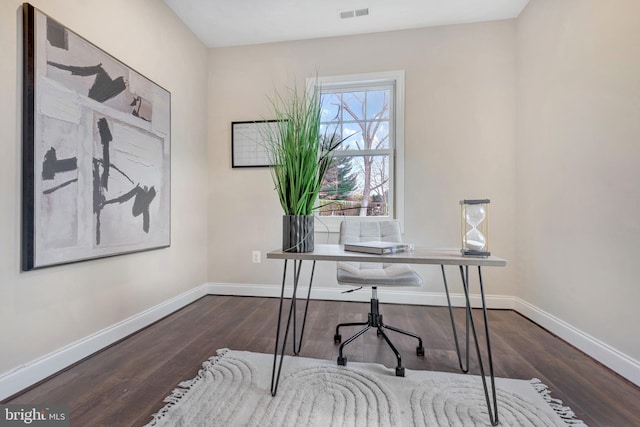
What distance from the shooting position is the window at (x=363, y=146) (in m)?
2.71

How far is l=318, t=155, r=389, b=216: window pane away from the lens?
2748 mm

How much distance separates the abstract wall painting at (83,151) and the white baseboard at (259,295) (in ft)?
1.64

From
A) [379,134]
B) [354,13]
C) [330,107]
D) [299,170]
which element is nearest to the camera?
[299,170]

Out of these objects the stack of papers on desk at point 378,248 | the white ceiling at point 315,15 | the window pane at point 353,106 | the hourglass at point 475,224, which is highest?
the white ceiling at point 315,15

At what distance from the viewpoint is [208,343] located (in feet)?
6.04

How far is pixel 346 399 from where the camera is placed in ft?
Result: 4.16

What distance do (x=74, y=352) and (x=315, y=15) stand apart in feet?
9.90

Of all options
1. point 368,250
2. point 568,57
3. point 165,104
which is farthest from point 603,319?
point 165,104

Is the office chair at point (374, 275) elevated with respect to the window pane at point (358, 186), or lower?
lower

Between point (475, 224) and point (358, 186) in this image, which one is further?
point (358, 186)

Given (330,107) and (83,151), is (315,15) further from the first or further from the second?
(83,151)

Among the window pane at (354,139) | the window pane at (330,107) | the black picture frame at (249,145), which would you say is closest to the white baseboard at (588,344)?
the window pane at (354,139)

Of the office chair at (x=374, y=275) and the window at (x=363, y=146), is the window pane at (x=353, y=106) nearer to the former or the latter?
the window at (x=363, y=146)

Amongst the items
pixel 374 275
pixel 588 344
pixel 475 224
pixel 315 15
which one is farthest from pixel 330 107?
pixel 588 344
